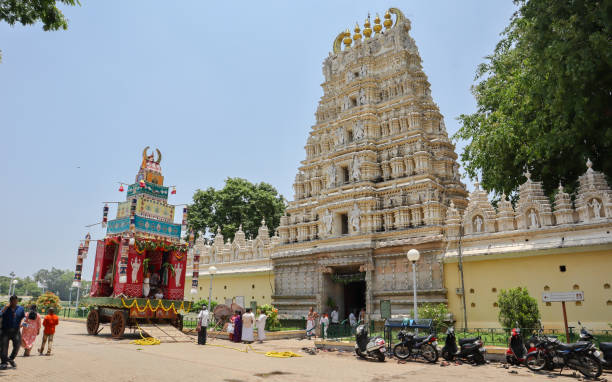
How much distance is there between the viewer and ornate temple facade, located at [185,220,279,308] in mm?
29234

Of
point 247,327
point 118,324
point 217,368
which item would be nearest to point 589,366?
point 217,368

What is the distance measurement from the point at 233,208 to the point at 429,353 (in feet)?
104

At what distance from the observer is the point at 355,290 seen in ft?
89.8

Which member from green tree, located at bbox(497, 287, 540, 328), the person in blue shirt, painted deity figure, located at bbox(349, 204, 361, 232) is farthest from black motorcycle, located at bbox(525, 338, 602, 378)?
painted deity figure, located at bbox(349, 204, 361, 232)

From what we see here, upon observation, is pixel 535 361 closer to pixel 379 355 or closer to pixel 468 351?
pixel 468 351

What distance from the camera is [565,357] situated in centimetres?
990

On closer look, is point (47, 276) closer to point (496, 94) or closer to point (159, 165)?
point (159, 165)

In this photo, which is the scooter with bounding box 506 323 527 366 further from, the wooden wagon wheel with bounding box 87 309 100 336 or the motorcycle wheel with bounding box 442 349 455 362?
the wooden wagon wheel with bounding box 87 309 100 336

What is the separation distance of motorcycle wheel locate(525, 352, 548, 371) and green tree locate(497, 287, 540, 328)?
292 centimetres

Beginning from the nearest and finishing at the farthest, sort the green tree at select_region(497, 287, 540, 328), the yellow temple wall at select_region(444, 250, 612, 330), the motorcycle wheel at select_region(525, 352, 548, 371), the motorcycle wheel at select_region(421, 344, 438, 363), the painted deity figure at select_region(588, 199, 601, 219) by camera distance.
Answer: the motorcycle wheel at select_region(525, 352, 548, 371) < the motorcycle wheel at select_region(421, 344, 438, 363) < the green tree at select_region(497, 287, 540, 328) < the yellow temple wall at select_region(444, 250, 612, 330) < the painted deity figure at select_region(588, 199, 601, 219)

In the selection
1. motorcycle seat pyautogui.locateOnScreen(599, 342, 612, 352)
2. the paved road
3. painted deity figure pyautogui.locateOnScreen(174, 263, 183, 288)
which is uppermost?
painted deity figure pyautogui.locateOnScreen(174, 263, 183, 288)

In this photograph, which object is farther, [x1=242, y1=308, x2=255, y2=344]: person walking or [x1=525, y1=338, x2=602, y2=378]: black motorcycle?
[x1=242, y1=308, x2=255, y2=344]: person walking

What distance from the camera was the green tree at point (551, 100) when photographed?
43.6ft

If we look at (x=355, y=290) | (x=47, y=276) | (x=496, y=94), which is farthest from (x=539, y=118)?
(x=47, y=276)
